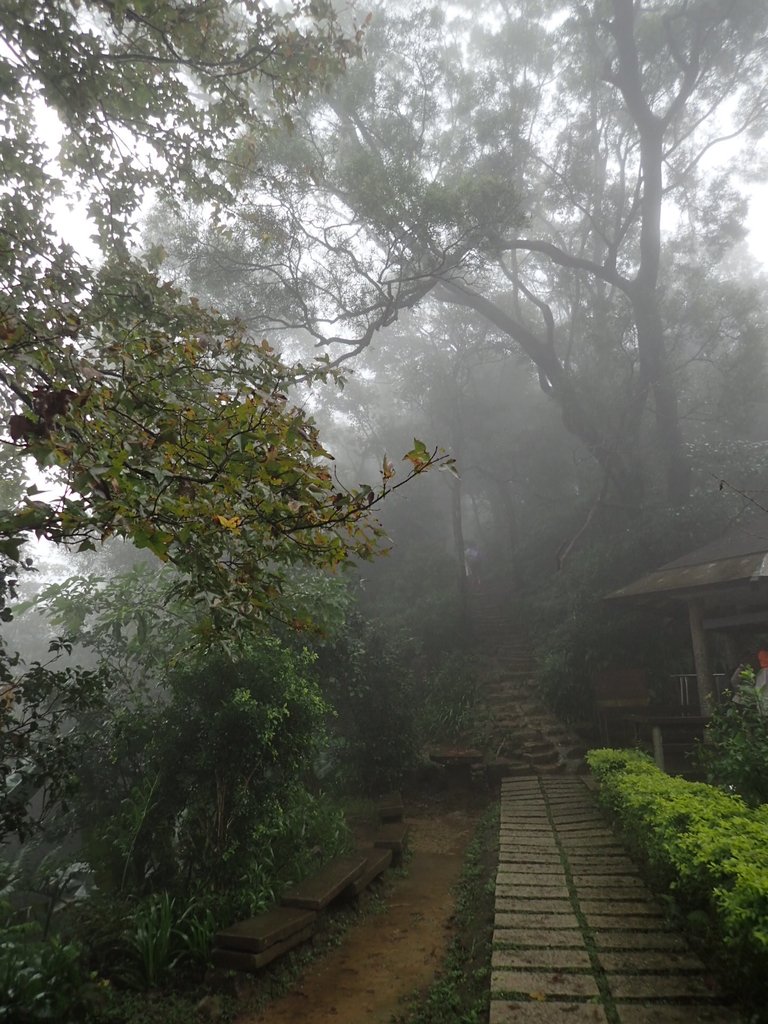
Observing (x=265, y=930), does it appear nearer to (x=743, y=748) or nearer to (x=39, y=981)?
(x=39, y=981)

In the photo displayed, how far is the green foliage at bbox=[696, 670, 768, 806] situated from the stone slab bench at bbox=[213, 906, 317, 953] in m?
3.81

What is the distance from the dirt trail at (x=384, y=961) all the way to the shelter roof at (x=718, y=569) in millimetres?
5167

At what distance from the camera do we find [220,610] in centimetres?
299

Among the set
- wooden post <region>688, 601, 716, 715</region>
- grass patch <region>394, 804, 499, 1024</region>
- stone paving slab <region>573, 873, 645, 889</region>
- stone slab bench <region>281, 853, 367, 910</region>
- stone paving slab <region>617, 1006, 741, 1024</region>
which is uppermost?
wooden post <region>688, 601, 716, 715</region>

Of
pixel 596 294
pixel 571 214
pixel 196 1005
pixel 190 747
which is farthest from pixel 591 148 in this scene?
pixel 196 1005

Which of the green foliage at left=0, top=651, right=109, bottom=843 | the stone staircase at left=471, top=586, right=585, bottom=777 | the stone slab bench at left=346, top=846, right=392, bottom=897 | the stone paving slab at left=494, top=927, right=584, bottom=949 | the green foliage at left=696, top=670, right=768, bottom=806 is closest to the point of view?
the stone paving slab at left=494, top=927, right=584, bottom=949

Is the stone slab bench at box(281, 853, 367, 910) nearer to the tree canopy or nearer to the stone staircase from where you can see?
the tree canopy

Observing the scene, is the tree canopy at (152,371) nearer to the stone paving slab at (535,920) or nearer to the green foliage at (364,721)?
the stone paving slab at (535,920)

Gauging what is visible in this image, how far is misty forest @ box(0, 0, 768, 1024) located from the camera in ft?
9.73

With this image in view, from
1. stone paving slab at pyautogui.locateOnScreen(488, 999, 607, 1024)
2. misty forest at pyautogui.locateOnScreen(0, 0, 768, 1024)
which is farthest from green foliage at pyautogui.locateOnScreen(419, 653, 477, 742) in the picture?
stone paving slab at pyautogui.locateOnScreen(488, 999, 607, 1024)

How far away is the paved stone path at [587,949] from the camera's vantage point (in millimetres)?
2969

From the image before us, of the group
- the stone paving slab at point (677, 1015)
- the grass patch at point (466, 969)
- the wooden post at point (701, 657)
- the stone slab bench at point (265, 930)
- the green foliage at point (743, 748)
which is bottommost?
the grass patch at point (466, 969)

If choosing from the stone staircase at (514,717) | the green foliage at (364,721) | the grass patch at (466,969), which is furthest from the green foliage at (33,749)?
the stone staircase at (514,717)

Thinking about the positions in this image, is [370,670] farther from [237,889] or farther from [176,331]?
[176,331]
